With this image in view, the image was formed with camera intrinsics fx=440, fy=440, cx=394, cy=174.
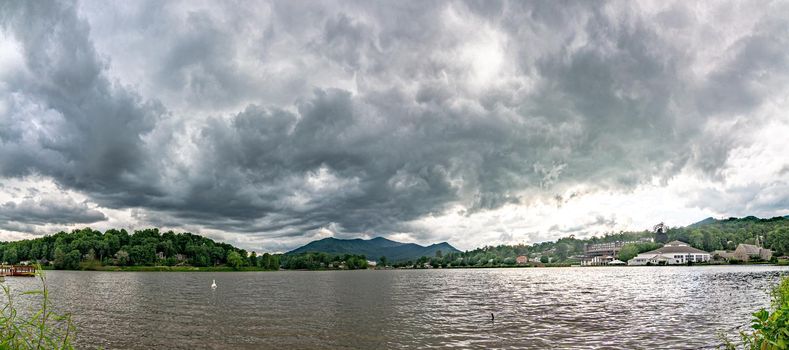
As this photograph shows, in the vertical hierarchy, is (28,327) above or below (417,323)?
above

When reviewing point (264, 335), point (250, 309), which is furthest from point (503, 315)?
point (250, 309)

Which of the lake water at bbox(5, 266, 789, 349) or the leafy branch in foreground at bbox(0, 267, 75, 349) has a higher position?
the leafy branch in foreground at bbox(0, 267, 75, 349)

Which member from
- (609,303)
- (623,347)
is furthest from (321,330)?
(609,303)

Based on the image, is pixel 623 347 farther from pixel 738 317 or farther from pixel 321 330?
pixel 321 330

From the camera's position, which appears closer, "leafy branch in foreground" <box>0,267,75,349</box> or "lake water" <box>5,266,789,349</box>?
"leafy branch in foreground" <box>0,267,75,349</box>

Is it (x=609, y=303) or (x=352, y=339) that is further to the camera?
(x=609, y=303)

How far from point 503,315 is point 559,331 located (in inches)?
407

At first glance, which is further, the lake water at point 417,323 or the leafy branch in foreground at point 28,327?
the lake water at point 417,323

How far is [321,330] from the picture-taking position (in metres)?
38.2

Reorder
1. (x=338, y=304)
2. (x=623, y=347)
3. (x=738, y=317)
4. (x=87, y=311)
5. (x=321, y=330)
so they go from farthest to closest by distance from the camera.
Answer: (x=338, y=304), (x=87, y=311), (x=738, y=317), (x=321, y=330), (x=623, y=347)

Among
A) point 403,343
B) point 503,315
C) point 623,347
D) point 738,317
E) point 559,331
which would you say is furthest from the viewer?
point 503,315

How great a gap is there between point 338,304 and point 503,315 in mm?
24145

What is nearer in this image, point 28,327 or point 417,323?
point 28,327

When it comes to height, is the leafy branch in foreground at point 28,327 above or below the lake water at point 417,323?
above
